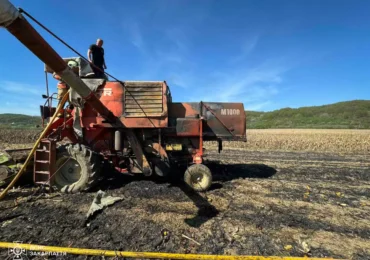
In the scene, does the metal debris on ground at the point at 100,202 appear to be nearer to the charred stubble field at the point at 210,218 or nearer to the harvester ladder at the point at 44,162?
the charred stubble field at the point at 210,218

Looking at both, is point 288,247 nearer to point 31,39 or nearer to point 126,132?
point 126,132

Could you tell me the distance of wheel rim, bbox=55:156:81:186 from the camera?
239 inches

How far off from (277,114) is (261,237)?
76.7 metres

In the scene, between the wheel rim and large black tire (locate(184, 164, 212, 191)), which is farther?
large black tire (locate(184, 164, 212, 191))

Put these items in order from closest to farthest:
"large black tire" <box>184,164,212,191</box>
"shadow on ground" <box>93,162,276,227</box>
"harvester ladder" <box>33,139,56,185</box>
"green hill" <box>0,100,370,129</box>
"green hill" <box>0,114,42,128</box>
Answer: "shadow on ground" <box>93,162,276,227</box> → "harvester ladder" <box>33,139,56,185</box> → "large black tire" <box>184,164,212,191</box> → "green hill" <box>0,100,370,129</box> → "green hill" <box>0,114,42,128</box>

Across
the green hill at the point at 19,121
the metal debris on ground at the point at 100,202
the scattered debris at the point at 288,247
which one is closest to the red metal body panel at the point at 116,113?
the metal debris on ground at the point at 100,202

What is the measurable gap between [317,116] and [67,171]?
236 ft

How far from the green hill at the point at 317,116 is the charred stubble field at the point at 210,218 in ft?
173

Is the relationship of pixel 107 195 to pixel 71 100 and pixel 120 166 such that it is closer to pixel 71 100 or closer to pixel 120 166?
pixel 120 166

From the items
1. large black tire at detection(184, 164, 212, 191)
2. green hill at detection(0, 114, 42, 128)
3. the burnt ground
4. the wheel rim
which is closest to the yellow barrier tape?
the burnt ground

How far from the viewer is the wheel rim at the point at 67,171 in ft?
19.9

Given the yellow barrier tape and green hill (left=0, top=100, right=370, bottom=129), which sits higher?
green hill (left=0, top=100, right=370, bottom=129)

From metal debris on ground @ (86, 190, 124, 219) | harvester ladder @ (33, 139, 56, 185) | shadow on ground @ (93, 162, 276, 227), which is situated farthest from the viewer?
harvester ladder @ (33, 139, 56, 185)

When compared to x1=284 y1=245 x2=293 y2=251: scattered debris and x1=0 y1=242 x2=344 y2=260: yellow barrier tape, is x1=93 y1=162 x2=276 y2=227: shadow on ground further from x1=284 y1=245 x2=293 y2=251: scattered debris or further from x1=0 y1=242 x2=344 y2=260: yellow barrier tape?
x1=284 y1=245 x2=293 y2=251: scattered debris
